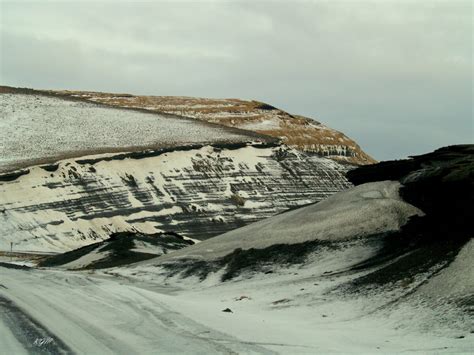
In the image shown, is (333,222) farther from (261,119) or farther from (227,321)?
(261,119)

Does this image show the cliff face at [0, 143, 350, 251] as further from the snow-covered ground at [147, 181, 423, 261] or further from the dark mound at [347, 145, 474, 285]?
the dark mound at [347, 145, 474, 285]

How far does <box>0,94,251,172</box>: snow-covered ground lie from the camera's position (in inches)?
3548

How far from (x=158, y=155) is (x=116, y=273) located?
5246 centimetres

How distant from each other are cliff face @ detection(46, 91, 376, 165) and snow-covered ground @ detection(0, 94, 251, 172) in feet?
135

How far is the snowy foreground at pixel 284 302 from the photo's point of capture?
15.4m

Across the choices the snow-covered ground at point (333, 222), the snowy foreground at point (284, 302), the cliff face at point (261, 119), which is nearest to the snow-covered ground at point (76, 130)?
the cliff face at point (261, 119)

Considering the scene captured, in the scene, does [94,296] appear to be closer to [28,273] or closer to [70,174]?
[28,273]

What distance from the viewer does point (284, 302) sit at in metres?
24.0

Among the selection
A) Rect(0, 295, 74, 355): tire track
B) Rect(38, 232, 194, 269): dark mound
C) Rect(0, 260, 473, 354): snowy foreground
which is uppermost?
Rect(0, 295, 74, 355): tire track

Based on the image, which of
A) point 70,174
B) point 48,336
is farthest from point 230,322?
point 70,174

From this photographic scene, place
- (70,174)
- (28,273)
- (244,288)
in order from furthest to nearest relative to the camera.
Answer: (70,174), (28,273), (244,288)

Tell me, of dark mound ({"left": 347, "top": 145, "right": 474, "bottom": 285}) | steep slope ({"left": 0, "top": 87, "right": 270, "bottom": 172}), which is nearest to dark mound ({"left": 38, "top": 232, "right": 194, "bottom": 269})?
dark mound ({"left": 347, "top": 145, "right": 474, "bottom": 285})

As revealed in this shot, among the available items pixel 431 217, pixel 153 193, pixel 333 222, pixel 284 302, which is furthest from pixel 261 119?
pixel 284 302

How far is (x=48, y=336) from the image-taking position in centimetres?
1519
